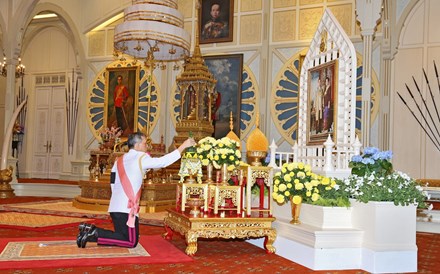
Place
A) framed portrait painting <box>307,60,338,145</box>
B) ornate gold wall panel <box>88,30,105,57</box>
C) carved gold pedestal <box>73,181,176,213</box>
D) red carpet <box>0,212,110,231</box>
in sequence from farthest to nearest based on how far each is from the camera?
ornate gold wall panel <box>88,30,105,57</box>, carved gold pedestal <box>73,181,176,213</box>, red carpet <box>0,212,110,231</box>, framed portrait painting <box>307,60,338,145</box>

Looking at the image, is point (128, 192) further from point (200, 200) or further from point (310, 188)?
point (310, 188)

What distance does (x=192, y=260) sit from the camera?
487 centimetres

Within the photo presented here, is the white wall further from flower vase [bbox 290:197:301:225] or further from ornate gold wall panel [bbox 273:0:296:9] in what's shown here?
flower vase [bbox 290:197:301:225]

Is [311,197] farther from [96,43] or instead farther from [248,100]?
[96,43]

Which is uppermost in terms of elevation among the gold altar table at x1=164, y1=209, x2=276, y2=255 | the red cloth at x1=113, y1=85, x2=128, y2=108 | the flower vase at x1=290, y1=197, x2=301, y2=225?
the red cloth at x1=113, y1=85, x2=128, y2=108

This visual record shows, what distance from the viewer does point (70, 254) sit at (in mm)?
4793

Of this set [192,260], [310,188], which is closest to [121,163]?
[192,260]

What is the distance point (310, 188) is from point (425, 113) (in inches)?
268

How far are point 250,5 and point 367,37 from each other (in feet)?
15.8

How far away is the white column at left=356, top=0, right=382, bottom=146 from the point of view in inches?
335

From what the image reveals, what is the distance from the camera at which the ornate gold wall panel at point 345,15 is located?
37.8 ft

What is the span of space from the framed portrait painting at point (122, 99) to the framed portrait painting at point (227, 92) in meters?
2.46

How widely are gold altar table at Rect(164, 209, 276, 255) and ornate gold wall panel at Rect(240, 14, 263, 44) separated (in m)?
7.93

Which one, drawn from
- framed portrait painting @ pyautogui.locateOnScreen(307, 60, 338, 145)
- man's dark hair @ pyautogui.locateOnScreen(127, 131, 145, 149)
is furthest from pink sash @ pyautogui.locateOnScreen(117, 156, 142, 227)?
framed portrait painting @ pyautogui.locateOnScreen(307, 60, 338, 145)
